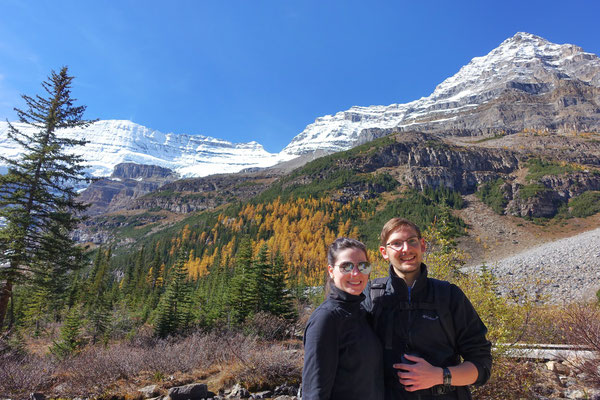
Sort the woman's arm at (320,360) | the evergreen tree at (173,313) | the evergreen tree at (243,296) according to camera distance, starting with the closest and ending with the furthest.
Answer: the woman's arm at (320,360), the evergreen tree at (173,313), the evergreen tree at (243,296)

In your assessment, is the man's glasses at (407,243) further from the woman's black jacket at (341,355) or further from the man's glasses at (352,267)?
the woman's black jacket at (341,355)

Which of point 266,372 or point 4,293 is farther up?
point 4,293

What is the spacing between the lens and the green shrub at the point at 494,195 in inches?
4002

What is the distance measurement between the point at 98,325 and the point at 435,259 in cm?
2654

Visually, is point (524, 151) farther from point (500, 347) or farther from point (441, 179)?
point (500, 347)

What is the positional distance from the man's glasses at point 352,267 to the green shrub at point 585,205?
124 metres

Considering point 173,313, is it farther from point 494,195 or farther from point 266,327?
point 494,195

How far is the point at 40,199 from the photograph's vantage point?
1388cm

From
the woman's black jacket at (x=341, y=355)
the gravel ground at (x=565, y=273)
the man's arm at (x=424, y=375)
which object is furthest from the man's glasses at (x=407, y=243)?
the gravel ground at (x=565, y=273)

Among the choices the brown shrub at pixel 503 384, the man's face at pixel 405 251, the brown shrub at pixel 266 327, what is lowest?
the brown shrub at pixel 266 327

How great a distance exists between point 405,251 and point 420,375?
925 mm

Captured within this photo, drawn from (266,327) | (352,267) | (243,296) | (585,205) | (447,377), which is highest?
(585,205)

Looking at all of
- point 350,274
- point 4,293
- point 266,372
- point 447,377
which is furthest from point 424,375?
point 4,293

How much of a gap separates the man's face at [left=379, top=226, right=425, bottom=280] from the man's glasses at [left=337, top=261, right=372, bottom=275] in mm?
308
